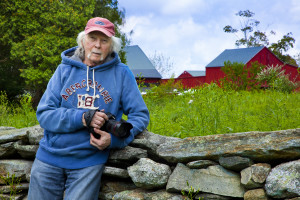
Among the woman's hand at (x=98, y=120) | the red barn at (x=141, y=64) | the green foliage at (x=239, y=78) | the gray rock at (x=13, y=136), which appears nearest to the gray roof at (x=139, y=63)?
the red barn at (x=141, y=64)

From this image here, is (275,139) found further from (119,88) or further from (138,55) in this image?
(138,55)

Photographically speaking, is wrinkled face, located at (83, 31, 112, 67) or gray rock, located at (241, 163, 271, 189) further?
wrinkled face, located at (83, 31, 112, 67)

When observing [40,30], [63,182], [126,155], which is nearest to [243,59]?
[40,30]

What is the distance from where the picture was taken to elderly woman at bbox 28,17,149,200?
2664 mm

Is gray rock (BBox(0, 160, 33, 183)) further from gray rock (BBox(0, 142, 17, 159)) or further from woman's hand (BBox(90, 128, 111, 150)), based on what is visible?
woman's hand (BBox(90, 128, 111, 150))

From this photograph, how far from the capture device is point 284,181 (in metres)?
2.22

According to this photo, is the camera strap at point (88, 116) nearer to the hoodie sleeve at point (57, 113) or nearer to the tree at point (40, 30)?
the hoodie sleeve at point (57, 113)

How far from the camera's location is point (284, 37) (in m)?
40.0

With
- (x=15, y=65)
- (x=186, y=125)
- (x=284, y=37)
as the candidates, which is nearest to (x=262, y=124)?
(x=186, y=125)

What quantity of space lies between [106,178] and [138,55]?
96.0 feet

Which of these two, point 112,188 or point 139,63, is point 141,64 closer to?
point 139,63

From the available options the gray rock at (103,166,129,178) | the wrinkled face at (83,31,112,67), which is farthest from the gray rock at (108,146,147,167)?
the wrinkled face at (83,31,112,67)

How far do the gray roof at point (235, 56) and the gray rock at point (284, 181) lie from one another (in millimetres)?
25439

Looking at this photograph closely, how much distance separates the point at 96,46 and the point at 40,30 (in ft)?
43.2
